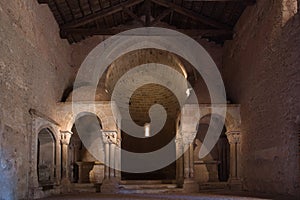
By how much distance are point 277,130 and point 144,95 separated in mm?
10866

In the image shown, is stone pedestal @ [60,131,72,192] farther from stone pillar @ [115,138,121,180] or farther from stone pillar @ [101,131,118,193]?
stone pillar @ [115,138,121,180]

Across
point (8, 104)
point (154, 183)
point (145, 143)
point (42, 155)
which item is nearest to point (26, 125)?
point (8, 104)

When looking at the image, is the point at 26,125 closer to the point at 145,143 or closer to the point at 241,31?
the point at 241,31

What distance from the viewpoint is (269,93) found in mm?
10945

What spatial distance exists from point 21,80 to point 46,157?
3804 millimetres

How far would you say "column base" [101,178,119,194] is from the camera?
13484mm

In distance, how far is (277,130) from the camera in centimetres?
Result: 1026

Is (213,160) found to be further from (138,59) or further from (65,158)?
(65,158)

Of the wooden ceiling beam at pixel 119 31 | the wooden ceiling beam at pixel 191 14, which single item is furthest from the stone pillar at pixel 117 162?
the wooden ceiling beam at pixel 191 14

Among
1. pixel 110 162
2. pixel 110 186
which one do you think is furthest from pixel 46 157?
pixel 110 186

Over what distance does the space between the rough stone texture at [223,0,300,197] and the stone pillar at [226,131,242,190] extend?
0.72 feet

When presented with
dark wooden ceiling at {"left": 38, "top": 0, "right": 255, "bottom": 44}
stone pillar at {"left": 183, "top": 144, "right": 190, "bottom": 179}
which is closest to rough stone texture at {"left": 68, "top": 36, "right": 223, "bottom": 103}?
dark wooden ceiling at {"left": 38, "top": 0, "right": 255, "bottom": 44}

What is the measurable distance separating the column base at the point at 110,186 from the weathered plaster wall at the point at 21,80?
9.24ft

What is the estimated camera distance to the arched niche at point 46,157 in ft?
42.4
